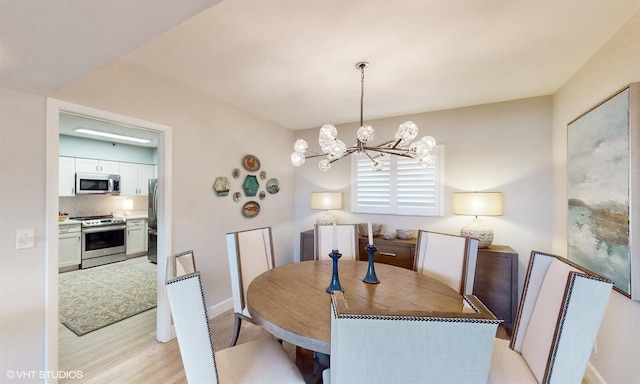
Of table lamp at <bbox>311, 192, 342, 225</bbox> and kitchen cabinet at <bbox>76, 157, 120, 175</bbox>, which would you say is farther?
kitchen cabinet at <bbox>76, 157, 120, 175</bbox>

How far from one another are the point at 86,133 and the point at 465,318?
6.02m

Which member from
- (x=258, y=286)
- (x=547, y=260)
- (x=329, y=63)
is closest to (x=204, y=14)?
(x=329, y=63)

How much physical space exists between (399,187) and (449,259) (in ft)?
4.97

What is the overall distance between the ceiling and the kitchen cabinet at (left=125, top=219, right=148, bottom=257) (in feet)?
13.3

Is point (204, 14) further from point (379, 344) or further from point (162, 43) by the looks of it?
point (379, 344)

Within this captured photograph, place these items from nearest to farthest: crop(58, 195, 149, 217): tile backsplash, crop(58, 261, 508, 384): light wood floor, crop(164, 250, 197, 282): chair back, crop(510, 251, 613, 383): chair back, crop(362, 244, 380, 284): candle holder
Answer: crop(510, 251, 613, 383): chair back, crop(164, 250, 197, 282): chair back, crop(362, 244, 380, 284): candle holder, crop(58, 261, 508, 384): light wood floor, crop(58, 195, 149, 217): tile backsplash

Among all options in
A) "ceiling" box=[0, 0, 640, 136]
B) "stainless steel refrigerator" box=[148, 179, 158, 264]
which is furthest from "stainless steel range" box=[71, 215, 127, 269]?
"ceiling" box=[0, 0, 640, 136]

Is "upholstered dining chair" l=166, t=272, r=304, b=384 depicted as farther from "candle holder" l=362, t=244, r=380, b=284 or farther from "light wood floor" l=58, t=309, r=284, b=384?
"light wood floor" l=58, t=309, r=284, b=384

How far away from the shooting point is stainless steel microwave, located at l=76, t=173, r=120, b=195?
4661mm

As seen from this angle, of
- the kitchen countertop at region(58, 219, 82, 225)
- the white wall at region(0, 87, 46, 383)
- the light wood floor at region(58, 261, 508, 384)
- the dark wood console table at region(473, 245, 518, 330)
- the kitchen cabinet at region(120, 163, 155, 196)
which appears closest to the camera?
the white wall at region(0, 87, 46, 383)

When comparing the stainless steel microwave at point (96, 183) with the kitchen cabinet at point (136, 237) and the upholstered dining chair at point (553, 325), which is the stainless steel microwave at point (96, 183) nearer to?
the kitchen cabinet at point (136, 237)

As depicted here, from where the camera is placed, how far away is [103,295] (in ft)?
11.1

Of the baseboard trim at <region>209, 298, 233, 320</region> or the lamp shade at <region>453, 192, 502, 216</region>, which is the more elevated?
the lamp shade at <region>453, 192, 502, 216</region>

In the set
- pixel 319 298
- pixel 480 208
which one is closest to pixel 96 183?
pixel 319 298
